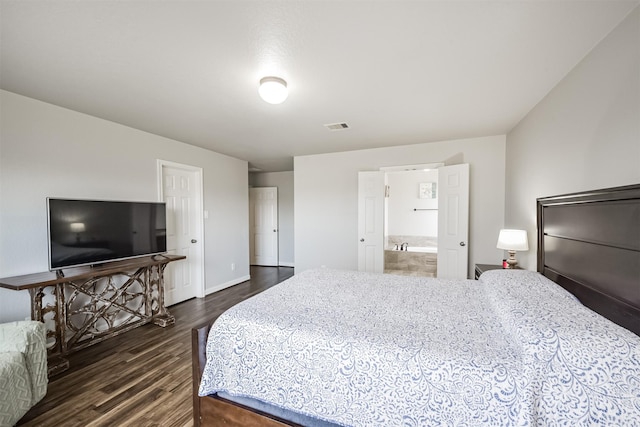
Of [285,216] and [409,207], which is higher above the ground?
[409,207]

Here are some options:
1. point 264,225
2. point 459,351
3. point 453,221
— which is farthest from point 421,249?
point 459,351

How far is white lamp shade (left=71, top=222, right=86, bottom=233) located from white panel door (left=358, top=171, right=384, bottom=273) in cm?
350

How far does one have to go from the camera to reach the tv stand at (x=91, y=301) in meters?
2.20

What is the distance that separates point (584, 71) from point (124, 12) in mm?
2855

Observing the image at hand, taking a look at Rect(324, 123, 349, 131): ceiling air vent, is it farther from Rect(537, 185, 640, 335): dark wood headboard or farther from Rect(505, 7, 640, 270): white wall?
Rect(537, 185, 640, 335): dark wood headboard

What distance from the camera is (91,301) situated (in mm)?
2662

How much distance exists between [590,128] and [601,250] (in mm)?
798

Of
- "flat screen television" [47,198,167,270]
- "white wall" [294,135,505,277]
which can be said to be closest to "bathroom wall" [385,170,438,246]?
"white wall" [294,135,505,277]

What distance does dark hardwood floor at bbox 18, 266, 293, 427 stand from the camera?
1721mm

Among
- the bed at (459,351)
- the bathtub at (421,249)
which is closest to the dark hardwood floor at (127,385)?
the bed at (459,351)

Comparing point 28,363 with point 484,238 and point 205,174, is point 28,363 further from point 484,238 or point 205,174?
point 484,238

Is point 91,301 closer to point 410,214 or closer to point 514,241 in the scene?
point 514,241

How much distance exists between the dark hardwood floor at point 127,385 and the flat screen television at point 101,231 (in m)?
0.91

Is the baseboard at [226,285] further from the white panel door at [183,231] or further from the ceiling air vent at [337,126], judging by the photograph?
the ceiling air vent at [337,126]
